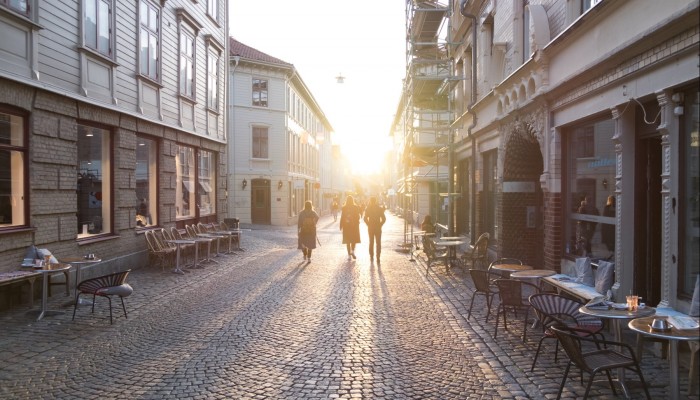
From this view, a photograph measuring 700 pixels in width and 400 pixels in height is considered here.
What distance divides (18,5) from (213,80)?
10752mm

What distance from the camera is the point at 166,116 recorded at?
50.9 ft

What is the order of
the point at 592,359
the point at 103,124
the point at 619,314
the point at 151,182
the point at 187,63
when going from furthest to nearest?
the point at 187,63
the point at 151,182
the point at 103,124
the point at 619,314
the point at 592,359

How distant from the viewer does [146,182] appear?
Answer: 14711 millimetres

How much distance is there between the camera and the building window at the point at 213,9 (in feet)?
63.6

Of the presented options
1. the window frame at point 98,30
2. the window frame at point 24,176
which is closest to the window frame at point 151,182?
the window frame at point 98,30

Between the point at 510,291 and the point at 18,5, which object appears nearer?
the point at 510,291

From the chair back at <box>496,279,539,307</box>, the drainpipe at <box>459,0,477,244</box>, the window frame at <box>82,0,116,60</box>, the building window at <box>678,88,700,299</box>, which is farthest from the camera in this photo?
the drainpipe at <box>459,0,477,244</box>

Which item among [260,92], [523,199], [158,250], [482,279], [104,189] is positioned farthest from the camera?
[260,92]

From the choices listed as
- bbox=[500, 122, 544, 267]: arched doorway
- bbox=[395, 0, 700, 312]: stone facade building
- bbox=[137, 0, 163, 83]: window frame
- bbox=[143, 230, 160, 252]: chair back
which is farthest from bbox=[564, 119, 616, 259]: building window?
bbox=[137, 0, 163, 83]: window frame

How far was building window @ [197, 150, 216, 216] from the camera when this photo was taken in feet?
61.6

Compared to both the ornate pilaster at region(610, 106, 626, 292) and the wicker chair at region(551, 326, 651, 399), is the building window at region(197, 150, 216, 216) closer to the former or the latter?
the ornate pilaster at region(610, 106, 626, 292)

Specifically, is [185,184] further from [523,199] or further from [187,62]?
[523,199]

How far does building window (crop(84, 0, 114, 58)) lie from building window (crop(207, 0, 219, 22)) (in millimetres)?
7296

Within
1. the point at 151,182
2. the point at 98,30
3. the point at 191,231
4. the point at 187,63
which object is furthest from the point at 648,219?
the point at 187,63
